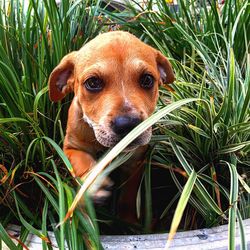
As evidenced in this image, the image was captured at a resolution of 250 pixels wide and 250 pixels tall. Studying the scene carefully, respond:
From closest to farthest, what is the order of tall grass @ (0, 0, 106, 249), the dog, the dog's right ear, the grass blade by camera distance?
the grass blade < tall grass @ (0, 0, 106, 249) < the dog < the dog's right ear

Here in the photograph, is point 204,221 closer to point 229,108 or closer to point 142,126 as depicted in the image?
point 229,108

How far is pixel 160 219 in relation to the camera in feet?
6.29

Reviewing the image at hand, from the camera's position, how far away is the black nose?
1619 mm

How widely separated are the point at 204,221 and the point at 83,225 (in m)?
0.63

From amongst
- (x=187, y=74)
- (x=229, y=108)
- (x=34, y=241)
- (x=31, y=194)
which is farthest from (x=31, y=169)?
(x=187, y=74)

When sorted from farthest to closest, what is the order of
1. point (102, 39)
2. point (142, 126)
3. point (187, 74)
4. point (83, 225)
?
point (187, 74)
point (102, 39)
point (83, 225)
point (142, 126)

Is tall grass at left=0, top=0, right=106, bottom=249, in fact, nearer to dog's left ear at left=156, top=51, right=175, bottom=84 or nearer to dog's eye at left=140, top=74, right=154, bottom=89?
dog's eye at left=140, top=74, right=154, bottom=89

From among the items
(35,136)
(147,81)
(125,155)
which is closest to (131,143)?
(125,155)

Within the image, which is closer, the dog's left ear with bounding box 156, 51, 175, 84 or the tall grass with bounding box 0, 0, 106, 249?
the tall grass with bounding box 0, 0, 106, 249

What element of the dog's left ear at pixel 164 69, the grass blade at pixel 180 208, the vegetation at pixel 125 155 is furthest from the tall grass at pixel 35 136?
the dog's left ear at pixel 164 69

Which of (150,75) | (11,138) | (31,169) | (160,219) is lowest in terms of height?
(160,219)

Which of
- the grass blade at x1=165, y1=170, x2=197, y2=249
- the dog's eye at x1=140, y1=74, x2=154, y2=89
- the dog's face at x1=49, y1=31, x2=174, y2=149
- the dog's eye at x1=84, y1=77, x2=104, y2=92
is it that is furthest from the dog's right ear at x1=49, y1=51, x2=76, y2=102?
the grass blade at x1=165, y1=170, x2=197, y2=249

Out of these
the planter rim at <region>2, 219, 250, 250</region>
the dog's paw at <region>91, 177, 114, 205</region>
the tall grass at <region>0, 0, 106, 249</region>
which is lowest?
the planter rim at <region>2, 219, 250, 250</region>

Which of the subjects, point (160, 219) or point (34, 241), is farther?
point (160, 219)
